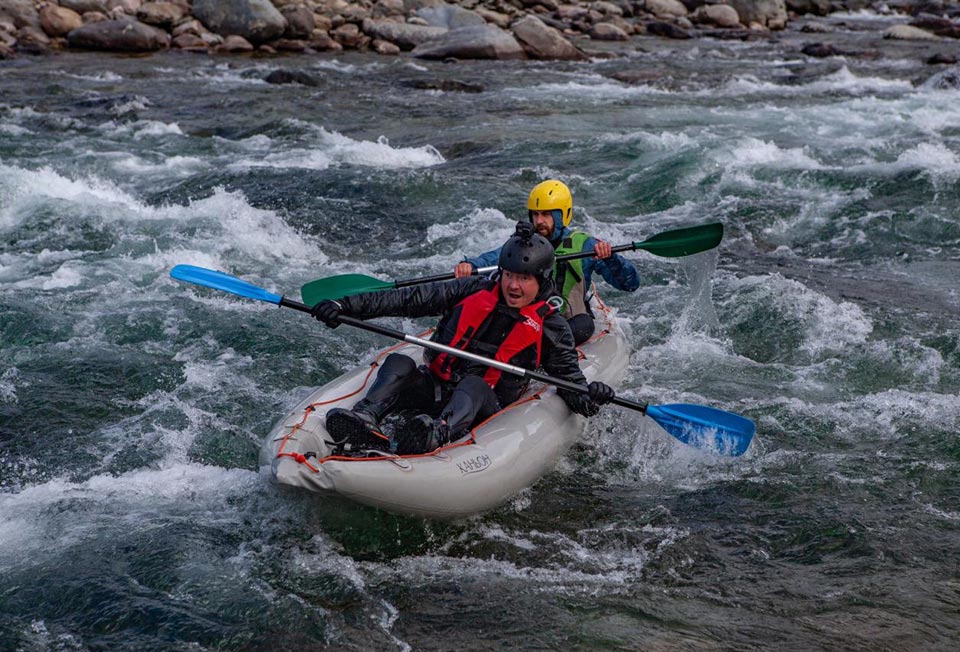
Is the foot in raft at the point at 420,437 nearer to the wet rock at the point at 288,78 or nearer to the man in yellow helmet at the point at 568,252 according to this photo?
the man in yellow helmet at the point at 568,252

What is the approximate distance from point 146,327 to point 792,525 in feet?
14.5

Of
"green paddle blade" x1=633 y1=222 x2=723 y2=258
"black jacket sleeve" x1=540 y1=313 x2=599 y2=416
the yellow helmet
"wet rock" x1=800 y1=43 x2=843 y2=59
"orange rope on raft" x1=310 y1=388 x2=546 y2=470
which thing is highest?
the yellow helmet

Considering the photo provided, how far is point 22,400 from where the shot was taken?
6.05 meters

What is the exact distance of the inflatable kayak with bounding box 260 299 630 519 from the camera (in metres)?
4.55

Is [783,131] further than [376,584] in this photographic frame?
Yes

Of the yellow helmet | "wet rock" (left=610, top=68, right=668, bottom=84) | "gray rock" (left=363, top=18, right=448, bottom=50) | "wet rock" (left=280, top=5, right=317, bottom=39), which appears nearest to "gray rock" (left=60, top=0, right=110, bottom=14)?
"wet rock" (left=280, top=5, right=317, bottom=39)

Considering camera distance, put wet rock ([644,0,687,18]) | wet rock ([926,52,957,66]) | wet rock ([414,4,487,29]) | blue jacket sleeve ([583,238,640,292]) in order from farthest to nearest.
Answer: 1. wet rock ([644,0,687,18])
2. wet rock ([414,4,487,29])
3. wet rock ([926,52,957,66])
4. blue jacket sleeve ([583,238,640,292])

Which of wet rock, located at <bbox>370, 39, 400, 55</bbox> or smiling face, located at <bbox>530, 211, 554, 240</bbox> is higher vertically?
smiling face, located at <bbox>530, 211, 554, 240</bbox>

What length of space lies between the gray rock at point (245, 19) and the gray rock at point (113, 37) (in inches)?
55.7

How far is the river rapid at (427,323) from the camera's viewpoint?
14.2ft

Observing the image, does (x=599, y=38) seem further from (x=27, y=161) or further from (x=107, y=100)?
(x=27, y=161)

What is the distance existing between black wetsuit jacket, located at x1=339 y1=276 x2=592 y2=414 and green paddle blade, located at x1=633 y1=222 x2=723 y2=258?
5.38 feet

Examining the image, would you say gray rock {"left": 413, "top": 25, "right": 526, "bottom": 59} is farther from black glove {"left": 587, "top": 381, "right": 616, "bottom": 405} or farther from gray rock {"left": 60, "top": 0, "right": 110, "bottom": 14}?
black glove {"left": 587, "top": 381, "right": 616, "bottom": 405}

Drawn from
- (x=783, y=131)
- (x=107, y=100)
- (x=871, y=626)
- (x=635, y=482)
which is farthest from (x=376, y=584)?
(x=107, y=100)
